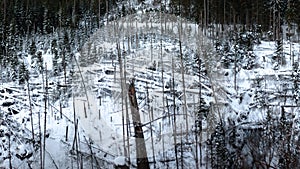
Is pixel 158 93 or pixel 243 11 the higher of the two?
pixel 243 11

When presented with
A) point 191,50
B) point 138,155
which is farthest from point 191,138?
point 191,50

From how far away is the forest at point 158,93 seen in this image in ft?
12.0

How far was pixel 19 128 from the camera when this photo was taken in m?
5.68

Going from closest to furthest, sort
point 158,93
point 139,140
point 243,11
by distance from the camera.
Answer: point 139,140 < point 158,93 < point 243,11

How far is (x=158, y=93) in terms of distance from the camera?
6594 mm

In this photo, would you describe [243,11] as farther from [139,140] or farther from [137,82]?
[139,140]

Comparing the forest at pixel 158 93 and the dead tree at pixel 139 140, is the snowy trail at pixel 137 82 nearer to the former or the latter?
the forest at pixel 158 93

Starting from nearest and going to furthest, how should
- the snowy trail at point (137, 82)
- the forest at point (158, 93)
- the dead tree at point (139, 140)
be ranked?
the dead tree at point (139, 140)
the forest at point (158, 93)
the snowy trail at point (137, 82)

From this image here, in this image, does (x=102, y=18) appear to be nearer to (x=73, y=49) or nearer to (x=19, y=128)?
(x=73, y=49)

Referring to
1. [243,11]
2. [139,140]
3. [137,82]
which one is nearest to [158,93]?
[137,82]

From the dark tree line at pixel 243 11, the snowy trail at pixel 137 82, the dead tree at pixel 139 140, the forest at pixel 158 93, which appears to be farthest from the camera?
the dark tree line at pixel 243 11

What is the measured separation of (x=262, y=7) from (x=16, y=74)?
27.6 feet

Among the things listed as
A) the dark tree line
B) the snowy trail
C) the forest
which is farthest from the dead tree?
the dark tree line

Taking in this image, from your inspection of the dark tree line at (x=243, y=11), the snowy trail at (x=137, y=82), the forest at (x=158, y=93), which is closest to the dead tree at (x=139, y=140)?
the forest at (x=158, y=93)
